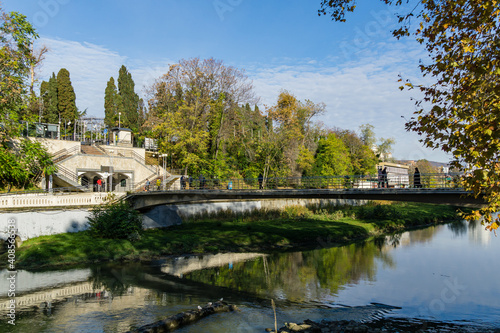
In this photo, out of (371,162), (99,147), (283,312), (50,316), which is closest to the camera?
(50,316)

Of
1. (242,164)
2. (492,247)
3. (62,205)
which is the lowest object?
(492,247)

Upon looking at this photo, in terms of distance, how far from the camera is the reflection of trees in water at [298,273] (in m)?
20.5

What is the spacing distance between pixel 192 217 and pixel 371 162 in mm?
57899

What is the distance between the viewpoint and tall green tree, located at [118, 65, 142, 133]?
75812mm

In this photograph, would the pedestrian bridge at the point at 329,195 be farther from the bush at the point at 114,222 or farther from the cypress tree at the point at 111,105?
the cypress tree at the point at 111,105

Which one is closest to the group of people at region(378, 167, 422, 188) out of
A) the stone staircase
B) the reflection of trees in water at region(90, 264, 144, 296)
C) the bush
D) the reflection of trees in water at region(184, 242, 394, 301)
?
the reflection of trees in water at region(184, 242, 394, 301)

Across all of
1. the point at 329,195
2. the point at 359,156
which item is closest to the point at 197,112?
the point at 329,195

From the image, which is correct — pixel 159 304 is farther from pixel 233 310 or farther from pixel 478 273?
pixel 478 273

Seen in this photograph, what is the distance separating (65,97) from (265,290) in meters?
62.5

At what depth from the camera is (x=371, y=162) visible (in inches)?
3457

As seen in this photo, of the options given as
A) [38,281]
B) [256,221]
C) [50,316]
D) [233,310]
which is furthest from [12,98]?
[256,221]

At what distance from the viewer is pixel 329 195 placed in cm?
2881

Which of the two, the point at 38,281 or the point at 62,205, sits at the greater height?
the point at 62,205

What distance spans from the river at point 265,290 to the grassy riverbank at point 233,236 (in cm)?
215
